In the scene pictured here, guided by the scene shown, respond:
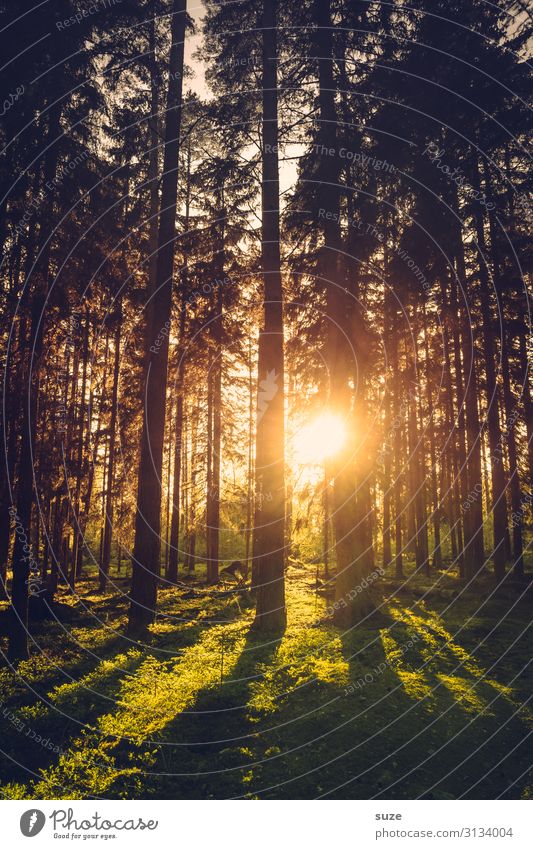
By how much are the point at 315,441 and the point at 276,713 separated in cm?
876

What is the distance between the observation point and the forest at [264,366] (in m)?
6.66

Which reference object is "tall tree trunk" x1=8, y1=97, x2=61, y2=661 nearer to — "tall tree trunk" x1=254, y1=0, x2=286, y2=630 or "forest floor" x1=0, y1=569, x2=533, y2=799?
"forest floor" x1=0, y1=569, x2=533, y2=799

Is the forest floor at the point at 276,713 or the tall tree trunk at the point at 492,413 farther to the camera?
the tall tree trunk at the point at 492,413

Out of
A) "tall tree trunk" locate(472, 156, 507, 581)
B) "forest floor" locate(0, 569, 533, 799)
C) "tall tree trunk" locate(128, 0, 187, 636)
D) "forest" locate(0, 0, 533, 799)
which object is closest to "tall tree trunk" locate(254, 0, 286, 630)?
"forest" locate(0, 0, 533, 799)

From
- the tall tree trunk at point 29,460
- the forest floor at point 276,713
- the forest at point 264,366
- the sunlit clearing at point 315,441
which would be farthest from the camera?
the sunlit clearing at point 315,441

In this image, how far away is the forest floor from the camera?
5.51m

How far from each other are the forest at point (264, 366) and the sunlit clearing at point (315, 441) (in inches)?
4.5

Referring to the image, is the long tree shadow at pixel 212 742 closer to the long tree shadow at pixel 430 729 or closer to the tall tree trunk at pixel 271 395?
the long tree shadow at pixel 430 729

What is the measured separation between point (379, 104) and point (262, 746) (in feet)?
51.3

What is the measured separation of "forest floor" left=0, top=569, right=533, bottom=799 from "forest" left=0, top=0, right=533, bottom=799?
0.18 feet

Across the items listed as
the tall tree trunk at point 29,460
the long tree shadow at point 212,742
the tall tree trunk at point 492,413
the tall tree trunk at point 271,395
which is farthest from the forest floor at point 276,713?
the tall tree trunk at point 492,413

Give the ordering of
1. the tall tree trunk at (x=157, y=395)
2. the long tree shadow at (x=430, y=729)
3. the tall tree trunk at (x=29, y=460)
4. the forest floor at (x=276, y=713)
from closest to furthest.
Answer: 1. the long tree shadow at (x=430, y=729)
2. the forest floor at (x=276, y=713)
3. the tall tree trunk at (x=29, y=460)
4. the tall tree trunk at (x=157, y=395)

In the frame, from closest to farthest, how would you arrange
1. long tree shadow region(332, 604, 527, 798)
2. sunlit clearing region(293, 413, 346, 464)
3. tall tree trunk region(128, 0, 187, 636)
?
long tree shadow region(332, 604, 527, 798)
tall tree trunk region(128, 0, 187, 636)
sunlit clearing region(293, 413, 346, 464)

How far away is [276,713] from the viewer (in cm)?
729
